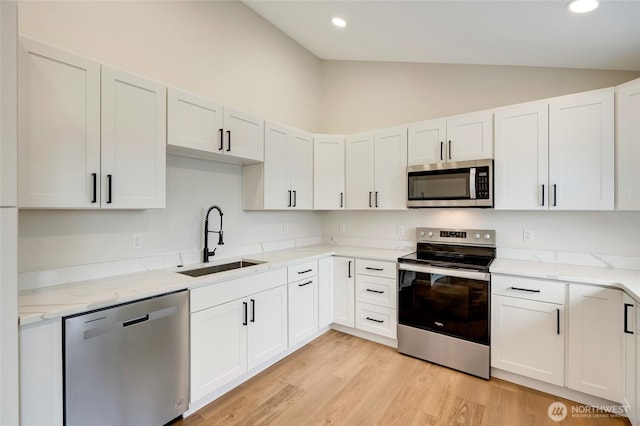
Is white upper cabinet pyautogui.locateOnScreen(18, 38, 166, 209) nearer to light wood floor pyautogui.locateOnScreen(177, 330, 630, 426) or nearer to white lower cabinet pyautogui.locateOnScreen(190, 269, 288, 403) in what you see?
white lower cabinet pyautogui.locateOnScreen(190, 269, 288, 403)

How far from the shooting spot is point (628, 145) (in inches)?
82.8

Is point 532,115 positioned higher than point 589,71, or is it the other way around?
point 589,71

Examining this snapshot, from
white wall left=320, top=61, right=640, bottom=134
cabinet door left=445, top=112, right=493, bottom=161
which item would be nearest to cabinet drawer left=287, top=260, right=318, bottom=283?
cabinet door left=445, top=112, right=493, bottom=161

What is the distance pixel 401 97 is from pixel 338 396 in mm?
3271

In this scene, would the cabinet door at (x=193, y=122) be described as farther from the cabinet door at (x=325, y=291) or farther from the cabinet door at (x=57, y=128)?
the cabinet door at (x=325, y=291)

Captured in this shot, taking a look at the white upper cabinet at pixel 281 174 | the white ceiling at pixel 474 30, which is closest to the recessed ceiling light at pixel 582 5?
the white ceiling at pixel 474 30

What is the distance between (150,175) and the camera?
1995mm

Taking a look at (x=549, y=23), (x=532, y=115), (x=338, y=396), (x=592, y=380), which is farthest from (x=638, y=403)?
(x=549, y=23)

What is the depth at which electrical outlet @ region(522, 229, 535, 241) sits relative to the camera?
276cm

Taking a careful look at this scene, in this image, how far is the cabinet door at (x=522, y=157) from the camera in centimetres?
244

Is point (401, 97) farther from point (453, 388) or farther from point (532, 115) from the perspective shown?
point (453, 388)

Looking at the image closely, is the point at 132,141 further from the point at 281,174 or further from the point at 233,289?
the point at 281,174

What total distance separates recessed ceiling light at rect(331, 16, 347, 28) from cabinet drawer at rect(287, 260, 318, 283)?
2.48 m

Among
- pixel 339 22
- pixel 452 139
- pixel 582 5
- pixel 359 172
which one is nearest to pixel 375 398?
pixel 359 172
